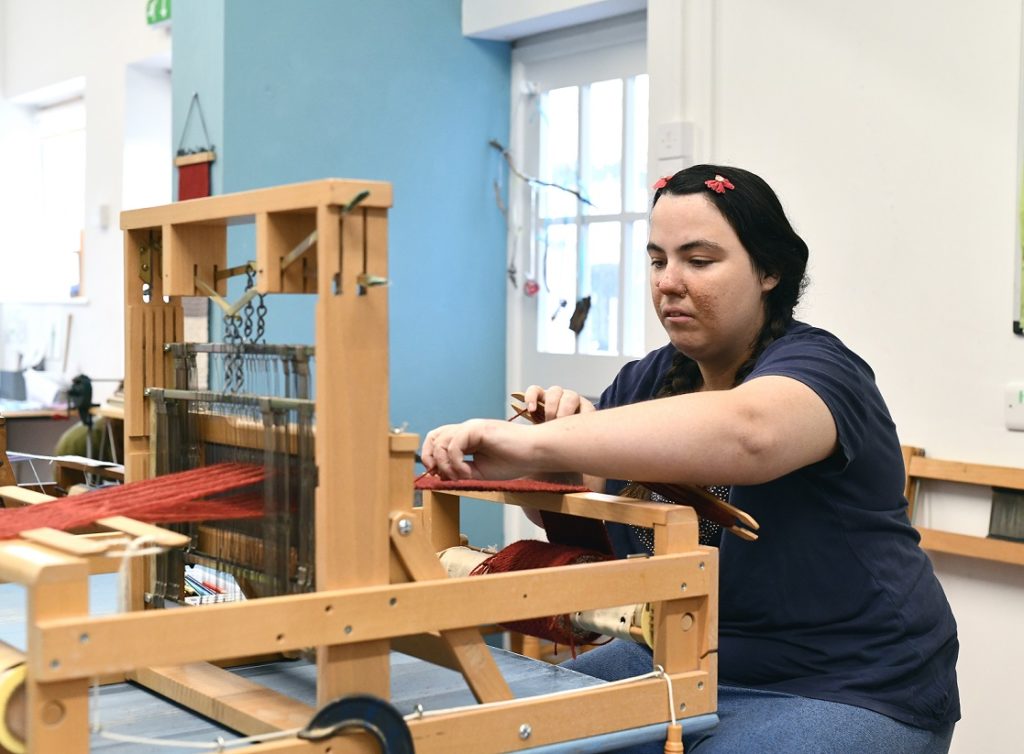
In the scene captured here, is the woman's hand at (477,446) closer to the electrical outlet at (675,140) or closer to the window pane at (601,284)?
the electrical outlet at (675,140)

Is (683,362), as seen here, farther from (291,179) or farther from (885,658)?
(291,179)

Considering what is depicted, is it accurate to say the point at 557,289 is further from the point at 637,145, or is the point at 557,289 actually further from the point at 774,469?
the point at 774,469

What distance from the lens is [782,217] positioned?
59.0 inches

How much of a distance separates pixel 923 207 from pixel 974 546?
735 millimetres

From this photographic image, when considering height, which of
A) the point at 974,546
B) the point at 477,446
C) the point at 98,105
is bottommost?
the point at 974,546

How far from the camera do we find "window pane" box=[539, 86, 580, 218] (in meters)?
3.76

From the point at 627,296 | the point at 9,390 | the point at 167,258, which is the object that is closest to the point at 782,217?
the point at 167,258

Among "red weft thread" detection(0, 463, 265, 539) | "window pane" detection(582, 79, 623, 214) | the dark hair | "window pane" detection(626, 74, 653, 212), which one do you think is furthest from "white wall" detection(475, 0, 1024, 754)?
"red weft thread" detection(0, 463, 265, 539)

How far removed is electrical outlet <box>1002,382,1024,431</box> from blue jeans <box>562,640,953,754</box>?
115 cm

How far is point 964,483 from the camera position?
2549 millimetres

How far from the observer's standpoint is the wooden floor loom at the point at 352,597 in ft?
2.94

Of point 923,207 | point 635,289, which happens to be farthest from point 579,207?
point 923,207

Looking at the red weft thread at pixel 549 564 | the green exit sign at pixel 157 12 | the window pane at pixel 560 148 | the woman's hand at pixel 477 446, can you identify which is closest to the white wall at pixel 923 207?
the window pane at pixel 560 148

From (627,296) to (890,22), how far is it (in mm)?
1168
